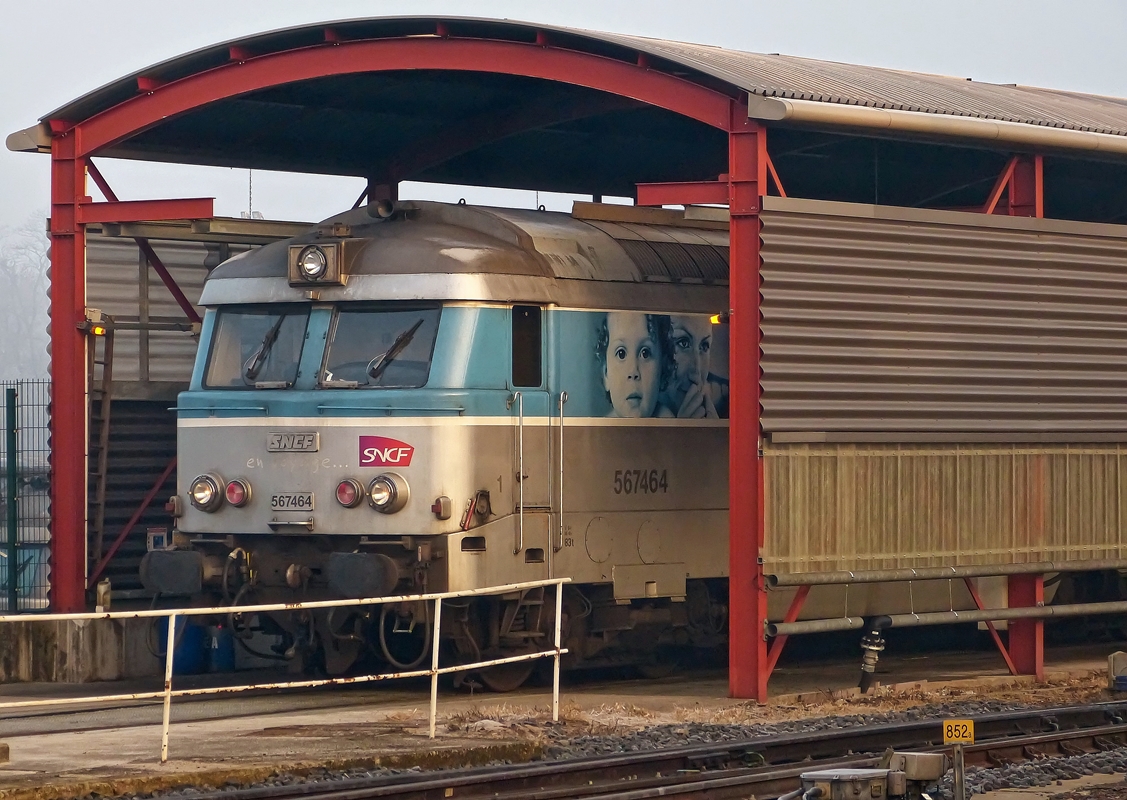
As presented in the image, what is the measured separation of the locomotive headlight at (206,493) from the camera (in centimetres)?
1442

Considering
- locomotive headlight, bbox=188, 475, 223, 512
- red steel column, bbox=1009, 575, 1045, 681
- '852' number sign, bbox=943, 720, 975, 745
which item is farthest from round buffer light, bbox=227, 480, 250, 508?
red steel column, bbox=1009, 575, 1045, 681

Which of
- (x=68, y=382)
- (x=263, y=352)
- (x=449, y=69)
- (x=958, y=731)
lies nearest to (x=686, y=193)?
(x=449, y=69)

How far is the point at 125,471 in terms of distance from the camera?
1705 centimetres

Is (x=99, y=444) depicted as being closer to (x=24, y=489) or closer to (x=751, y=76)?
(x=24, y=489)

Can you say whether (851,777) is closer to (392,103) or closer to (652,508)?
(652,508)

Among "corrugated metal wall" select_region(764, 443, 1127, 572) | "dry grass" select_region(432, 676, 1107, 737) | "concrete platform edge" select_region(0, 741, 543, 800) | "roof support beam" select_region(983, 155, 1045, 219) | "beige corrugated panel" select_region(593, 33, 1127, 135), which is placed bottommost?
"dry grass" select_region(432, 676, 1107, 737)

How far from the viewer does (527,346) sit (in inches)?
562

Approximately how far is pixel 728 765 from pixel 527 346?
438cm

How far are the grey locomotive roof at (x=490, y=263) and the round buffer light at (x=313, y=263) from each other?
13 centimetres

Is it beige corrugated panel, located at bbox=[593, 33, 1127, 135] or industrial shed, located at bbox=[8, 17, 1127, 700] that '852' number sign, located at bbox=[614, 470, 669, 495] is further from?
beige corrugated panel, located at bbox=[593, 33, 1127, 135]

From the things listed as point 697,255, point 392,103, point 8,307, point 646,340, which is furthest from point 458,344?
point 8,307

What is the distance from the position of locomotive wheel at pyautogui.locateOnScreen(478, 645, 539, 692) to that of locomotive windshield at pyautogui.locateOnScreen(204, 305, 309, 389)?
2.72m

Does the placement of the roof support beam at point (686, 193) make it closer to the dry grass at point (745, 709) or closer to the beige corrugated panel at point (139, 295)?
the dry grass at point (745, 709)

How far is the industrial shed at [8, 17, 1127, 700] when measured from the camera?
→ 44.3ft
